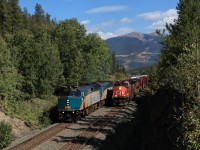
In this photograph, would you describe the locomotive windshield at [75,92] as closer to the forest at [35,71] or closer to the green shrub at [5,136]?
the forest at [35,71]

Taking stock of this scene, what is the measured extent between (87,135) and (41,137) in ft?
11.2

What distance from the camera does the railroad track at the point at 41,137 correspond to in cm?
2305

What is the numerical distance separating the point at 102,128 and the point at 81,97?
486cm

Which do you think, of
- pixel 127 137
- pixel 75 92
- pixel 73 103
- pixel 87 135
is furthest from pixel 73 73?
pixel 127 137

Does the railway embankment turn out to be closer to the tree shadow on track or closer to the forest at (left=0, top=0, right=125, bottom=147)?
the tree shadow on track

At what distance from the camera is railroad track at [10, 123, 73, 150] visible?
23045 millimetres

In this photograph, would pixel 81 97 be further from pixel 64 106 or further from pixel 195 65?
pixel 195 65

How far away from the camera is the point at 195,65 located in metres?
13.5

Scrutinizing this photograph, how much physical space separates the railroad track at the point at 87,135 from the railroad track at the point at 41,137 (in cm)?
208

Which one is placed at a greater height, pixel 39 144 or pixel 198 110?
pixel 198 110

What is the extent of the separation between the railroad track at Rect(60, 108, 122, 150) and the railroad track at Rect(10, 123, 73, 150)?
208 centimetres

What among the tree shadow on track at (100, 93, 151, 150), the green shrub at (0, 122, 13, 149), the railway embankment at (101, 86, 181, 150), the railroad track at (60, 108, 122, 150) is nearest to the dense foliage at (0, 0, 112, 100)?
the green shrub at (0, 122, 13, 149)

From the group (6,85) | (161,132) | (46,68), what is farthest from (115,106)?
(161,132)

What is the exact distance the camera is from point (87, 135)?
26.3m
